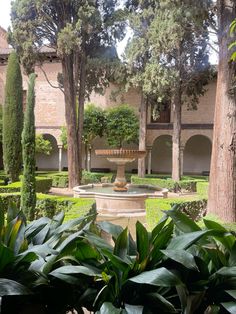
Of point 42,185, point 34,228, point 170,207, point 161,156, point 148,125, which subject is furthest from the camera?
point 161,156

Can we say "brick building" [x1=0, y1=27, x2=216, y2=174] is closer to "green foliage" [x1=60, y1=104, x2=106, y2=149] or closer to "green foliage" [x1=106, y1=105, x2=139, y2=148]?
"green foliage" [x1=60, y1=104, x2=106, y2=149]

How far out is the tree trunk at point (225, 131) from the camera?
24.5 ft

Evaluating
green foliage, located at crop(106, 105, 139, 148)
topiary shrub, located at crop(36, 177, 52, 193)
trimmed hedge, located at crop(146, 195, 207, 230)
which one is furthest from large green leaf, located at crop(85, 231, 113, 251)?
green foliage, located at crop(106, 105, 139, 148)

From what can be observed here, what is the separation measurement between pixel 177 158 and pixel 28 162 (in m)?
11.4

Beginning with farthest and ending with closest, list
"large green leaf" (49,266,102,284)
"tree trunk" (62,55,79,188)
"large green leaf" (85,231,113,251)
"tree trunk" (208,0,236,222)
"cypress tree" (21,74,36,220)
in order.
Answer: "tree trunk" (62,55,79,188), "cypress tree" (21,74,36,220), "tree trunk" (208,0,236,222), "large green leaf" (85,231,113,251), "large green leaf" (49,266,102,284)

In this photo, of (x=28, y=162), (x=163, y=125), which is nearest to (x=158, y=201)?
(x=28, y=162)

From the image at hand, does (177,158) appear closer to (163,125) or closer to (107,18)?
(163,125)

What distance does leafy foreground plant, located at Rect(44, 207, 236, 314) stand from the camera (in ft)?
3.55

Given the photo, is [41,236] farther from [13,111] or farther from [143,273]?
[13,111]

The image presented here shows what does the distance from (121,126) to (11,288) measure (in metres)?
20.2

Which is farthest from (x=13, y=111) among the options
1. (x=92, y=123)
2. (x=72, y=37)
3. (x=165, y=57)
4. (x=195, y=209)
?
(x=195, y=209)

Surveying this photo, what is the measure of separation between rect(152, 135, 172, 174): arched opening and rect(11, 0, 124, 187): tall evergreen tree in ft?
32.2

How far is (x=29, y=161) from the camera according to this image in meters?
8.65

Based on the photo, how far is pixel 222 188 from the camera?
756 centimetres
